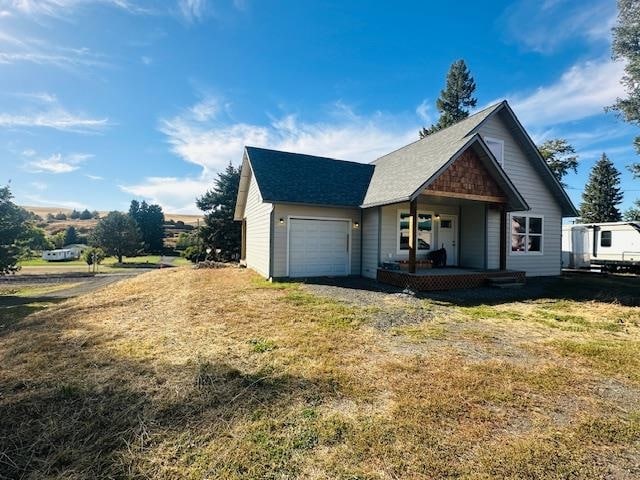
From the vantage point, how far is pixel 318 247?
1238cm

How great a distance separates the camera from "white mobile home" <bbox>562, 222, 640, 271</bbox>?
16375mm

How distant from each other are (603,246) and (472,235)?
10653 millimetres

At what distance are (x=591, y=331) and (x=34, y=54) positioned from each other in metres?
16.7

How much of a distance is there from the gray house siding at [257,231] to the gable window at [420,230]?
5294 mm

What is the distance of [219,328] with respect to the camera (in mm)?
5789

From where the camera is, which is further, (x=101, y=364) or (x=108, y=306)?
(x=108, y=306)

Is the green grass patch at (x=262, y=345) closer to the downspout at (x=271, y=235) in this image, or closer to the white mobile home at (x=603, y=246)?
the downspout at (x=271, y=235)

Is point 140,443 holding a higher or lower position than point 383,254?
lower

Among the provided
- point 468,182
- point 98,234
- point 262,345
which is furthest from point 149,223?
point 262,345

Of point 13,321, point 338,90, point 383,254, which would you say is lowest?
point 13,321

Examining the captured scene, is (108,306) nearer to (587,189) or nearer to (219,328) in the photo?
(219,328)

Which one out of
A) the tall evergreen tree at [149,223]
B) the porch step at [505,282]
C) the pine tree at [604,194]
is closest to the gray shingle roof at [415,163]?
the porch step at [505,282]

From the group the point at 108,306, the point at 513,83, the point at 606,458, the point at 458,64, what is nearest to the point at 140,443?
the point at 606,458

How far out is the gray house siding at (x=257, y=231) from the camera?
40.4ft
